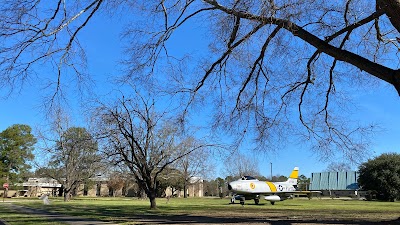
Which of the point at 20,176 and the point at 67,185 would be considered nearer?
the point at 67,185

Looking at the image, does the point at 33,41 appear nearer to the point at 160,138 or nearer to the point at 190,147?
the point at 190,147

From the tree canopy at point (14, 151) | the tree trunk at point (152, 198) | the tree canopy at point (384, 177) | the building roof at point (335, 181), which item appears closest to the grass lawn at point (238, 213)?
the tree trunk at point (152, 198)

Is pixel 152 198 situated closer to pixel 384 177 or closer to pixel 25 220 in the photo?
pixel 25 220

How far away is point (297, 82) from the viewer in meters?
14.4

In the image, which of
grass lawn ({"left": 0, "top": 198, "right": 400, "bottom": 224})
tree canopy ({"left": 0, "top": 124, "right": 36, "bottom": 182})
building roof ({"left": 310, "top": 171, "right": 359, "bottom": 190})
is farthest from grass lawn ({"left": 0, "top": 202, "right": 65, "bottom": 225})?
building roof ({"left": 310, "top": 171, "right": 359, "bottom": 190})

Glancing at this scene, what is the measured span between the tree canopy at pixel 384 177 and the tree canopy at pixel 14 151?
2317 inches

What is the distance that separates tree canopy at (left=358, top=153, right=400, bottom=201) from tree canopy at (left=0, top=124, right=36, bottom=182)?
58856 mm

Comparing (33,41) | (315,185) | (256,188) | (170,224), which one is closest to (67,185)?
(256,188)

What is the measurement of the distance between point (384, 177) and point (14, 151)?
64807 millimetres

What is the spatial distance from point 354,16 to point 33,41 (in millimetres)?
8924

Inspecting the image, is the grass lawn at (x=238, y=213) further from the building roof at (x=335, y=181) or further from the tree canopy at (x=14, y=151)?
the building roof at (x=335, y=181)

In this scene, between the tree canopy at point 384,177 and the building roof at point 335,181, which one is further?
the building roof at point 335,181

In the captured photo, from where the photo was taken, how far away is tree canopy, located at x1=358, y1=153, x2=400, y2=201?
207 ft

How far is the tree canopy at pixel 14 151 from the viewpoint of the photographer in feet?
220
